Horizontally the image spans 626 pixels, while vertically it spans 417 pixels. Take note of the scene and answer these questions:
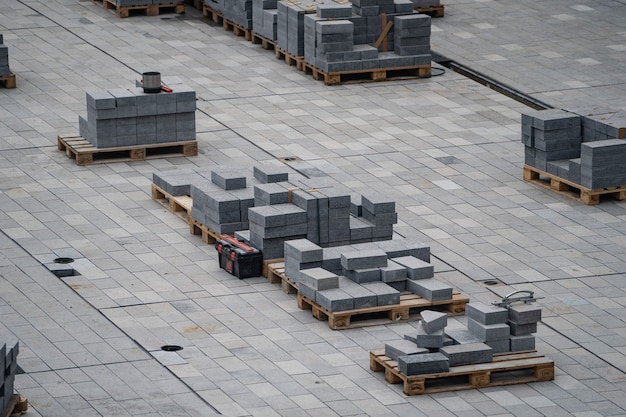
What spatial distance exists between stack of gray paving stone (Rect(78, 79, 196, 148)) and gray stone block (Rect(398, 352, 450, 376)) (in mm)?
9195

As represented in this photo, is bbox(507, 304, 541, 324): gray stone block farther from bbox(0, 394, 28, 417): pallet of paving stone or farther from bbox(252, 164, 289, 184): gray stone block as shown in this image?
bbox(0, 394, 28, 417): pallet of paving stone

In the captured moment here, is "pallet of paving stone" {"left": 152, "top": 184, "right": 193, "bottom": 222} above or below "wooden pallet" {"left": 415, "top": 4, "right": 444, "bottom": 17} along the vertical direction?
below

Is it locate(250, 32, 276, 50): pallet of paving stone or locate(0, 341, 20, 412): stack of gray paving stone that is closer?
locate(0, 341, 20, 412): stack of gray paving stone

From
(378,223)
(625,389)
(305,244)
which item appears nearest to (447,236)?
(378,223)

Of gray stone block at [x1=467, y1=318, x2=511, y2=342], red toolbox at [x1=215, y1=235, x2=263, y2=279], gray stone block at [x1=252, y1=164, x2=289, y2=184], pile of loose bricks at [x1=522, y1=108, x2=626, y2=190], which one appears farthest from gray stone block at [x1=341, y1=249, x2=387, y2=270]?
pile of loose bricks at [x1=522, y1=108, x2=626, y2=190]

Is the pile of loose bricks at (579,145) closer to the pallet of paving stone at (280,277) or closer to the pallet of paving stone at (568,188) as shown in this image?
the pallet of paving stone at (568,188)

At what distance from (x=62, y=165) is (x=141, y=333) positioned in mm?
6967

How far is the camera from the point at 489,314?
17.5m

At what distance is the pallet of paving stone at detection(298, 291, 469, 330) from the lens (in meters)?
18.8

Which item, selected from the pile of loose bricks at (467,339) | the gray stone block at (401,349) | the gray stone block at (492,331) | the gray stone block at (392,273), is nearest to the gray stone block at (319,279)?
the gray stone block at (392,273)

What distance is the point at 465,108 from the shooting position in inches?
1118

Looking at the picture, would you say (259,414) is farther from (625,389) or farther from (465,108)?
(465,108)

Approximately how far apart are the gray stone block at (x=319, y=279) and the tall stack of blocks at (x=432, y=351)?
177 centimetres

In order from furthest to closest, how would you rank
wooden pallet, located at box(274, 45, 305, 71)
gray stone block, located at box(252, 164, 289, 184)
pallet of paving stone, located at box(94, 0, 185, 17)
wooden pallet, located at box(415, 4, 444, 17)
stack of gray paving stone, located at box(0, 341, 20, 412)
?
1. wooden pallet, located at box(415, 4, 444, 17)
2. pallet of paving stone, located at box(94, 0, 185, 17)
3. wooden pallet, located at box(274, 45, 305, 71)
4. gray stone block, located at box(252, 164, 289, 184)
5. stack of gray paving stone, located at box(0, 341, 20, 412)
